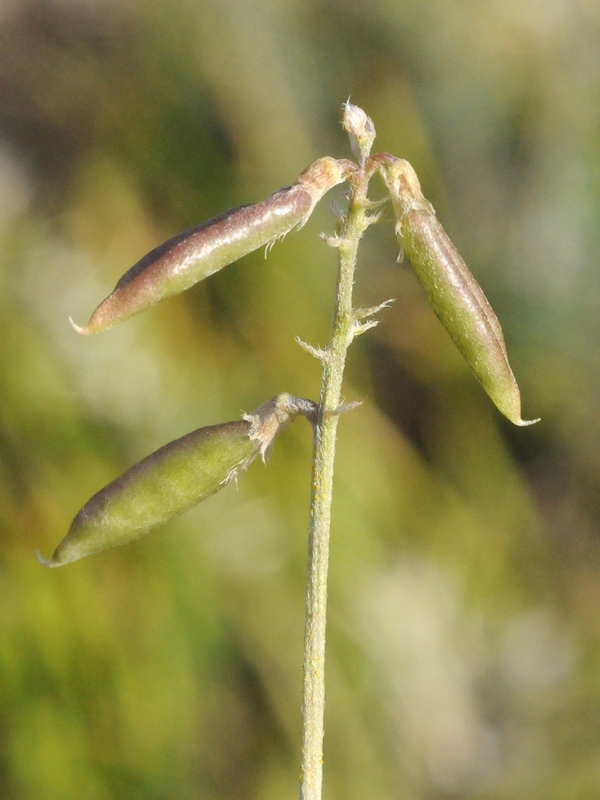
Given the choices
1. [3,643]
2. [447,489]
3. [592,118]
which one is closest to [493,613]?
[447,489]

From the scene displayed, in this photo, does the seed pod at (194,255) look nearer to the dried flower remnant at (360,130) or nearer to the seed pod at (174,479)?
the dried flower remnant at (360,130)

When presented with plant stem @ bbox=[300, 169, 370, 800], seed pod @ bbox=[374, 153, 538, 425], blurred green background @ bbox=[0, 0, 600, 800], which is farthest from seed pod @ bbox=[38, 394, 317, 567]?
blurred green background @ bbox=[0, 0, 600, 800]

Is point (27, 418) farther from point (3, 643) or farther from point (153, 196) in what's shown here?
point (153, 196)

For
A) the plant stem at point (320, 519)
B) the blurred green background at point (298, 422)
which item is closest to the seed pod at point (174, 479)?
the plant stem at point (320, 519)

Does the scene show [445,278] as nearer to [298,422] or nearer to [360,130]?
[360,130]

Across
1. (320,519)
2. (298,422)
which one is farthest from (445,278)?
(298,422)

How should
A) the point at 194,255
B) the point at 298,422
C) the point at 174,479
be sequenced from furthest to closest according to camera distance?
the point at 298,422 → the point at 174,479 → the point at 194,255

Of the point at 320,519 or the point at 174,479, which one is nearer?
the point at 320,519
